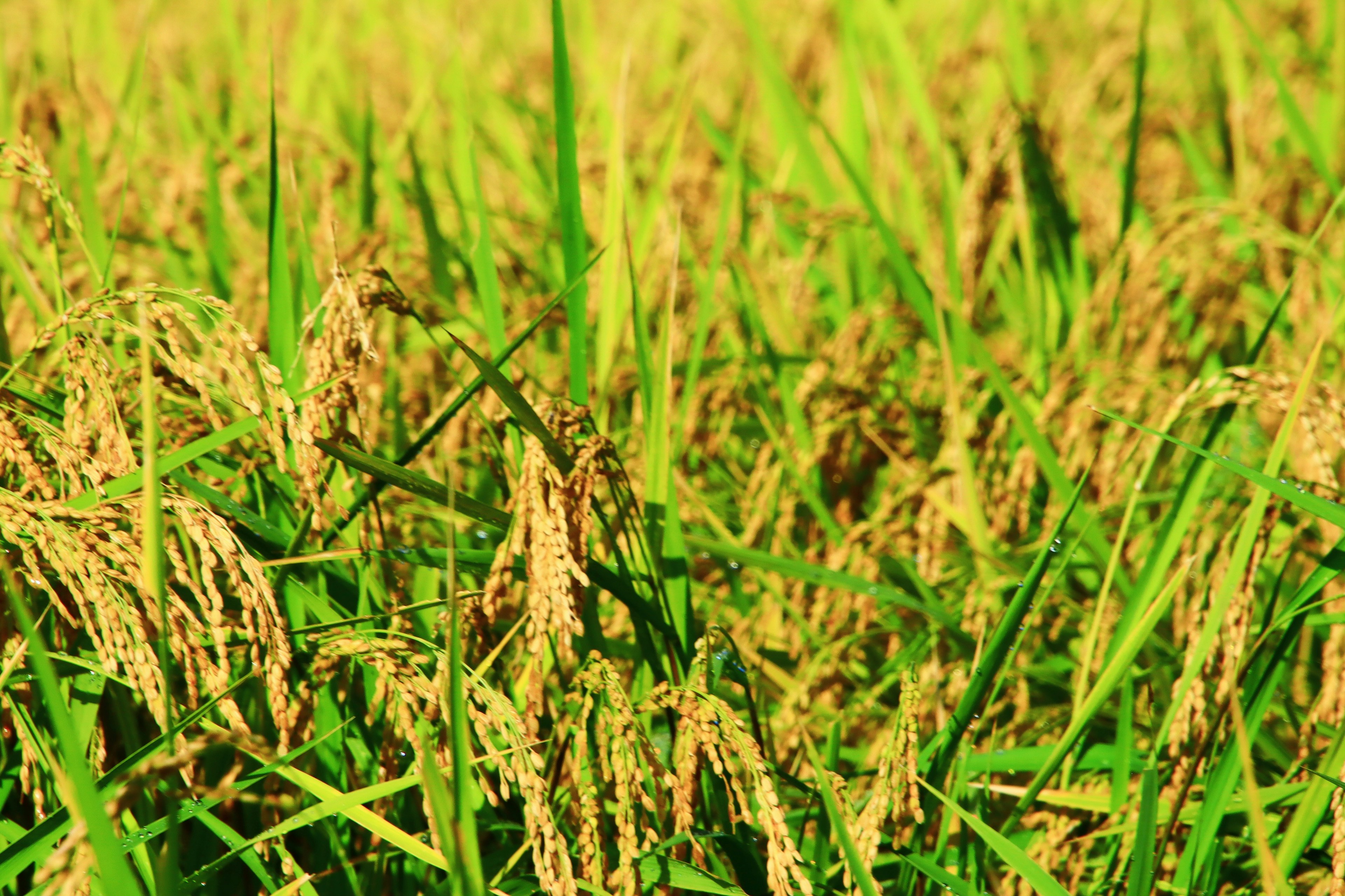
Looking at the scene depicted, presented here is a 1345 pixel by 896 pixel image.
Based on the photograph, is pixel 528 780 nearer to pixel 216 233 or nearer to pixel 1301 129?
pixel 216 233

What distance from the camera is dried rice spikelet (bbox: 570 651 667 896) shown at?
968mm

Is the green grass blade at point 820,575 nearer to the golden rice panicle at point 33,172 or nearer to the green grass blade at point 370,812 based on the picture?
the green grass blade at point 370,812

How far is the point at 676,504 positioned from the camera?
1.29 metres

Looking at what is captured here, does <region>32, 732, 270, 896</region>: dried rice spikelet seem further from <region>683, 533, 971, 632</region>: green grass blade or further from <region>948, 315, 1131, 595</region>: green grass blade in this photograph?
<region>948, 315, 1131, 595</region>: green grass blade

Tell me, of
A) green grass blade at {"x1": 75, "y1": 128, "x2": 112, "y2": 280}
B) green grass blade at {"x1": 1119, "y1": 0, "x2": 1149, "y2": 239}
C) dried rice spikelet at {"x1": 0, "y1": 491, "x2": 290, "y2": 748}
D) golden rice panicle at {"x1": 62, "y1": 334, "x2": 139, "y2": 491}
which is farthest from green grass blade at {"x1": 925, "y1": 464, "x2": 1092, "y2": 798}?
green grass blade at {"x1": 75, "y1": 128, "x2": 112, "y2": 280}

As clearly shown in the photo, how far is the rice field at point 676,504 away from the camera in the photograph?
39.5 inches

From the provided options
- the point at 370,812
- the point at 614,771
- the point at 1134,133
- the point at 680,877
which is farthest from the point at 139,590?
the point at 1134,133

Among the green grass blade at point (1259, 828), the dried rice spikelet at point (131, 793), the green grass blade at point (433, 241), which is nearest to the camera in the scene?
the dried rice spikelet at point (131, 793)

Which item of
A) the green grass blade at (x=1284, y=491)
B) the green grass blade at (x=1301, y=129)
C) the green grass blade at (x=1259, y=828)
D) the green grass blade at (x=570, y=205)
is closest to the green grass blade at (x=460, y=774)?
the green grass blade at (x=570, y=205)

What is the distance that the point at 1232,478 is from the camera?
170 centimetres

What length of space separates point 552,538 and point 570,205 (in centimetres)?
52

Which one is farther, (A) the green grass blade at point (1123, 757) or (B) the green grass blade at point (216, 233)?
(B) the green grass blade at point (216, 233)

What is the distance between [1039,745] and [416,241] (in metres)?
1.66

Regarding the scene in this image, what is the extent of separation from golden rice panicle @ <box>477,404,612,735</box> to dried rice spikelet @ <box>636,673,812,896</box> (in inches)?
5.1
